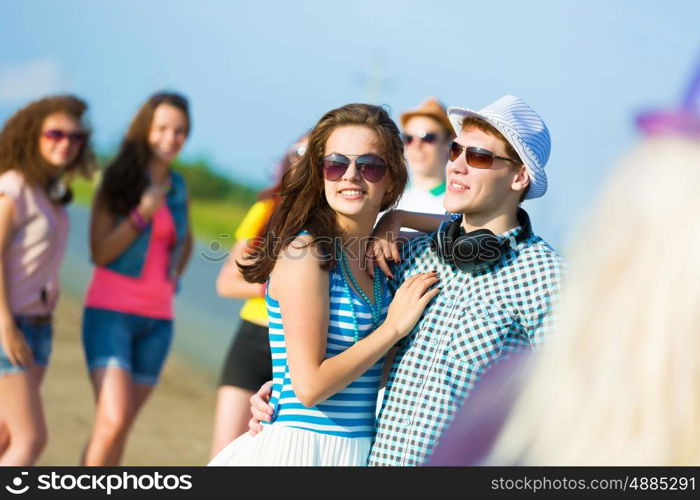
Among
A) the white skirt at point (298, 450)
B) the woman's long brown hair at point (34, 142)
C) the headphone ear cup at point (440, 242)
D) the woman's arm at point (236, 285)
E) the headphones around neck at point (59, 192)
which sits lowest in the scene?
the white skirt at point (298, 450)

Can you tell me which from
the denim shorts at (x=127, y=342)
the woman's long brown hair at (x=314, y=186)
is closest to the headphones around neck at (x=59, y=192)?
the denim shorts at (x=127, y=342)

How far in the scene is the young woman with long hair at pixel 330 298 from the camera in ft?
9.00

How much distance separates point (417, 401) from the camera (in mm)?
2777

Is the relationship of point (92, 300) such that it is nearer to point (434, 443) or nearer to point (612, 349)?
point (434, 443)

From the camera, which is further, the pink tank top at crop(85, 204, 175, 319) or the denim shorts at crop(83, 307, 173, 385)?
the pink tank top at crop(85, 204, 175, 319)

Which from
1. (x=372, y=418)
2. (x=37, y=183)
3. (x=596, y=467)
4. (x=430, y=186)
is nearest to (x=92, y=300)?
(x=37, y=183)

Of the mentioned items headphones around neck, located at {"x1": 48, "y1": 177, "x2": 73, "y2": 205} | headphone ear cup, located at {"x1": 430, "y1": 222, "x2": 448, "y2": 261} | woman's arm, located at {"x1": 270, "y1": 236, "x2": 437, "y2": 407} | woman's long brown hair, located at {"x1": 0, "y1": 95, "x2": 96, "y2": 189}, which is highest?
woman's long brown hair, located at {"x1": 0, "y1": 95, "x2": 96, "y2": 189}

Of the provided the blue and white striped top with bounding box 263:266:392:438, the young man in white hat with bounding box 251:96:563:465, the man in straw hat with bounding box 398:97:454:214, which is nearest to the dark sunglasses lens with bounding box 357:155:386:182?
the young man in white hat with bounding box 251:96:563:465

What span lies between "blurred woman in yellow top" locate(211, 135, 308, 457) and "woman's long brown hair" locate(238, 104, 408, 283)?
1.63m

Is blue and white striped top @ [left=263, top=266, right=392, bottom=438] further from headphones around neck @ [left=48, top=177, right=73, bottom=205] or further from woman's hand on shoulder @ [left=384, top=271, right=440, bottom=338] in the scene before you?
headphones around neck @ [left=48, top=177, right=73, bottom=205]

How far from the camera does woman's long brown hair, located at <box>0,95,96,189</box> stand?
17.4 feet

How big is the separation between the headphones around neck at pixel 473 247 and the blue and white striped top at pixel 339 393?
302mm

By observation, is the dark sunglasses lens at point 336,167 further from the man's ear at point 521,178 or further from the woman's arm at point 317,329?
the man's ear at point 521,178
